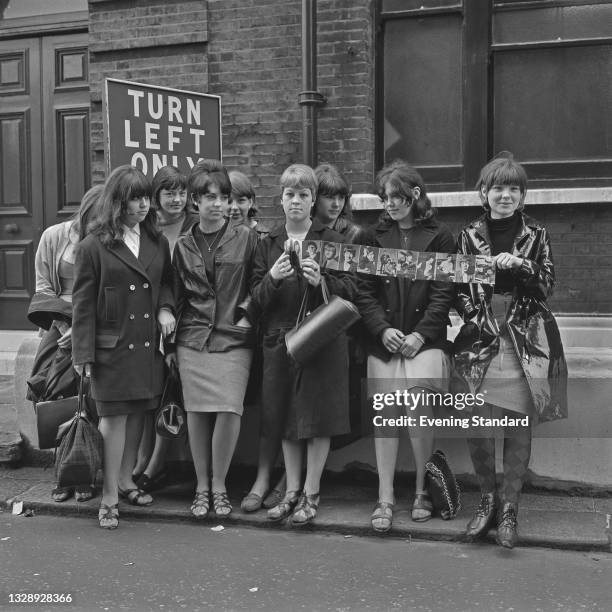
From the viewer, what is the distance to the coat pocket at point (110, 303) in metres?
4.60

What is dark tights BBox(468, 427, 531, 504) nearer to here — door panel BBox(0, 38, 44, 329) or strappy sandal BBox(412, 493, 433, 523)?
strappy sandal BBox(412, 493, 433, 523)

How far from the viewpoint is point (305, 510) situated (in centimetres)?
462

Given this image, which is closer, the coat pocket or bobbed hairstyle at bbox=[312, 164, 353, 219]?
the coat pocket

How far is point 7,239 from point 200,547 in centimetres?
469

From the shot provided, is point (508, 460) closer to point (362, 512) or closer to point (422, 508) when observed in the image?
point (422, 508)

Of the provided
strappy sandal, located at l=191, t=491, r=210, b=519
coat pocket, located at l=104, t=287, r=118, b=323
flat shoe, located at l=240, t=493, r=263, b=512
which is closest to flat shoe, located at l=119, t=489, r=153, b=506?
Result: strappy sandal, located at l=191, t=491, r=210, b=519

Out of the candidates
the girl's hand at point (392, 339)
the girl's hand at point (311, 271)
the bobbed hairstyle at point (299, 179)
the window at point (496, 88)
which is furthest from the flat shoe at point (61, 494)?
the window at point (496, 88)

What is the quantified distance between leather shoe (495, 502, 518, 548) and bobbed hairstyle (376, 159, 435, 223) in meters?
1.60

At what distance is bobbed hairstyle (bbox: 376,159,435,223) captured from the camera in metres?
4.62

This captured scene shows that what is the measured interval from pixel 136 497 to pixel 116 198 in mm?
1733

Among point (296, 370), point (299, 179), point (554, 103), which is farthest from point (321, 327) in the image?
point (554, 103)

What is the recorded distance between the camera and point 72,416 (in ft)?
16.0

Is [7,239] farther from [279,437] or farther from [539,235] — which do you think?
[539,235]

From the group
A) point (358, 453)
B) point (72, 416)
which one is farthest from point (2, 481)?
point (358, 453)
